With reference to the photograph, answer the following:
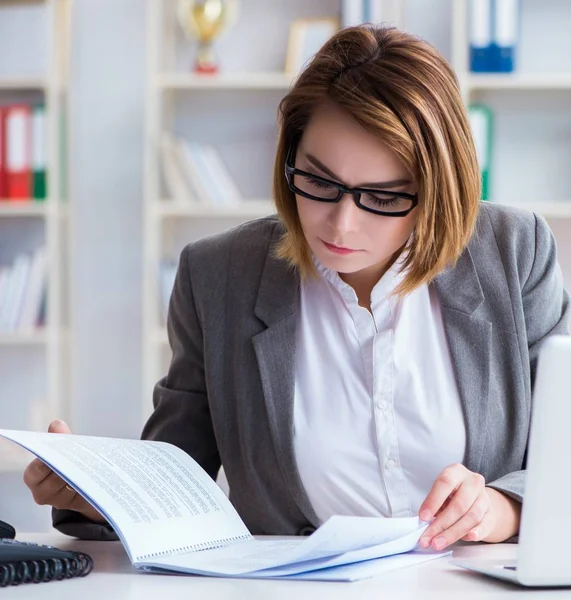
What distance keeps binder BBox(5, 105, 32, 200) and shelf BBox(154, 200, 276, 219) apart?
1.57 ft

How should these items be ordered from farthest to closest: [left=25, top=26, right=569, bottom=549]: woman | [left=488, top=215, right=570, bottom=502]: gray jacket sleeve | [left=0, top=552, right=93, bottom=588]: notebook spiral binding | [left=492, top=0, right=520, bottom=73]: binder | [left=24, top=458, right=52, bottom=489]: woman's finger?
[left=492, top=0, right=520, bottom=73]: binder < [left=488, top=215, right=570, bottom=502]: gray jacket sleeve < [left=25, top=26, right=569, bottom=549]: woman < [left=24, top=458, right=52, bottom=489]: woman's finger < [left=0, top=552, right=93, bottom=588]: notebook spiral binding

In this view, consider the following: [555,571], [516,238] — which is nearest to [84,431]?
[516,238]

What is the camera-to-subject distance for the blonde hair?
1267 millimetres

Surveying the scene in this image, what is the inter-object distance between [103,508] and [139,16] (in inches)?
116

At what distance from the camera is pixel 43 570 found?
928 millimetres

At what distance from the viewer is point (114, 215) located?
362 cm

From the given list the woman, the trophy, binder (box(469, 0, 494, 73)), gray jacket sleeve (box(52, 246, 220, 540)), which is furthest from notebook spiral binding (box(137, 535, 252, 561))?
the trophy

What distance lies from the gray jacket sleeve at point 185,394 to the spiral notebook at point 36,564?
483 mm

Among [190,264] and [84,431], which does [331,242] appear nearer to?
[190,264]

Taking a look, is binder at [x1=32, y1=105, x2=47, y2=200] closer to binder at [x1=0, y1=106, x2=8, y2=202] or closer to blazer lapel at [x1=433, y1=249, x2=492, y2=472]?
binder at [x1=0, y1=106, x2=8, y2=202]

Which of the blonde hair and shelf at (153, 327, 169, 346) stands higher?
the blonde hair

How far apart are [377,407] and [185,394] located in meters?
0.29

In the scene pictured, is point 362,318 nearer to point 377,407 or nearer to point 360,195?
point 377,407

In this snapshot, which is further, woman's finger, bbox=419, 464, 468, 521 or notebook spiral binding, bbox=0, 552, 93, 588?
woman's finger, bbox=419, 464, 468, 521
